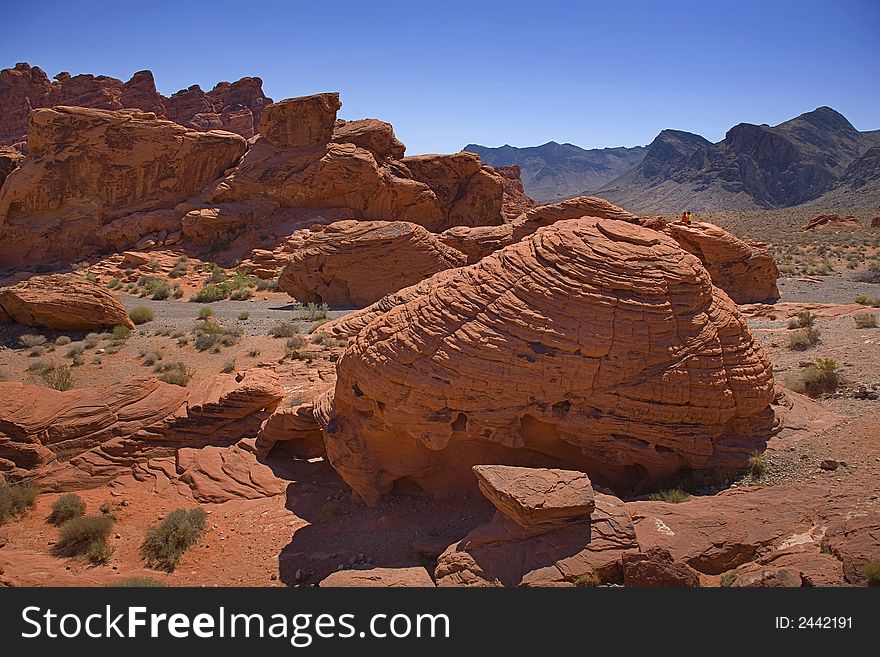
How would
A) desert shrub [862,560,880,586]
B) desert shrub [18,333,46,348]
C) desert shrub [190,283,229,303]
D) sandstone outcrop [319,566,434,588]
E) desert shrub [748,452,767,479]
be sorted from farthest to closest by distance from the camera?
desert shrub [190,283,229,303] < desert shrub [18,333,46,348] < desert shrub [748,452,767,479] < sandstone outcrop [319,566,434,588] < desert shrub [862,560,880,586]

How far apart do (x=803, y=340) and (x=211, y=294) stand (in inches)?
739

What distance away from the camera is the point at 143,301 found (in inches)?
858

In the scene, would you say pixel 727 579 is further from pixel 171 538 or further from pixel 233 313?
pixel 233 313

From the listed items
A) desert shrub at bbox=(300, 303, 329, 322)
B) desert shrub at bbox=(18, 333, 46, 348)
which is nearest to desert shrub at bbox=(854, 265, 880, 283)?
desert shrub at bbox=(300, 303, 329, 322)

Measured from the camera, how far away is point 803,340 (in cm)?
1277

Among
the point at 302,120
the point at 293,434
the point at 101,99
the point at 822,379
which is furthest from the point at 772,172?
the point at 293,434

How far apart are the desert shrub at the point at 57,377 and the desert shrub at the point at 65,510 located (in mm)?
3951

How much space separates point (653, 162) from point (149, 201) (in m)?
134

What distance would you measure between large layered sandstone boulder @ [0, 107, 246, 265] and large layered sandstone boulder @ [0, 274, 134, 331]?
1406 centimetres

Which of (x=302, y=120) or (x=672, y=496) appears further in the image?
(x=302, y=120)

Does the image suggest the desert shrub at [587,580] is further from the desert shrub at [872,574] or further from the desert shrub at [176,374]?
the desert shrub at [176,374]

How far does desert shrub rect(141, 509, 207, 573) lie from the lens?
7.63 metres

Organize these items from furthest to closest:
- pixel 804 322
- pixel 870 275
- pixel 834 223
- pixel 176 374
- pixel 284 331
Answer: pixel 834 223
pixel 870 275
pixel 284 331
pixel 804 322
pixel 176 374

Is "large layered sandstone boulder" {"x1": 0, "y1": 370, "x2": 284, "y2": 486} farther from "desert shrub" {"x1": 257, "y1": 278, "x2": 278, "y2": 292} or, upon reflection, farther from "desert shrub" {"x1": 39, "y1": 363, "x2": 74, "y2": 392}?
"desert shrub" {"x1": 257, "y1": 278, "x2": 278, "y2": 292}
